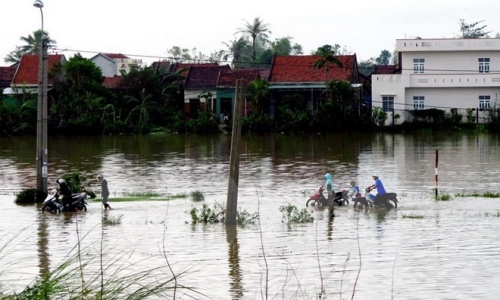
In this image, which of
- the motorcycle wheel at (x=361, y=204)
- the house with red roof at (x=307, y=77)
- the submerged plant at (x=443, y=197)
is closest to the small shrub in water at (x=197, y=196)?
the motorcycle wheel at (x=361, y=204)

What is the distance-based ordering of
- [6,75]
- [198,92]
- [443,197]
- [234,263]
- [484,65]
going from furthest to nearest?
[6,75]
[198,92]
[484,65]
[443,197]
[234,263]

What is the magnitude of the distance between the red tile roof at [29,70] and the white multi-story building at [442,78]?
24.1 m

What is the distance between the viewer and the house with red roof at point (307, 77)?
66938 mm

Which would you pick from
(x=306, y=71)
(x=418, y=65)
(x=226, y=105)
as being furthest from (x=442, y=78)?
(x=226, y=105)

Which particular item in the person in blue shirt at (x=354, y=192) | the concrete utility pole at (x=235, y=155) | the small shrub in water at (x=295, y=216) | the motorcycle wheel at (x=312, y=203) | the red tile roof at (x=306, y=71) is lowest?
the small shrub in water at (x=295, y=216)

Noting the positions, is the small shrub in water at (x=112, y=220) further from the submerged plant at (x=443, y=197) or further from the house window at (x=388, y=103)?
the house window at (x=388, y=103)

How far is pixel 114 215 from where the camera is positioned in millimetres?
24078

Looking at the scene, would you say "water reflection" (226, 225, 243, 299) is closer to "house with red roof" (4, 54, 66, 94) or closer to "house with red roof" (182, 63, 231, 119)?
"house with red roof" (182, 63, 231, 119)

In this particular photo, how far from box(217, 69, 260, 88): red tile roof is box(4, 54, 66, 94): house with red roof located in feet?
38.0

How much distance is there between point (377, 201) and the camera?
79.6 ft

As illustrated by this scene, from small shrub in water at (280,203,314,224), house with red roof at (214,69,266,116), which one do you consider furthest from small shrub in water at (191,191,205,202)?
house with red roof at (214,69,266,116)

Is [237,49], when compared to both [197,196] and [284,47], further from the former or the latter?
[197,196]

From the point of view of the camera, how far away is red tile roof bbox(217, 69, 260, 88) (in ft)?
230

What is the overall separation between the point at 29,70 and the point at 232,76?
49.9 feet
